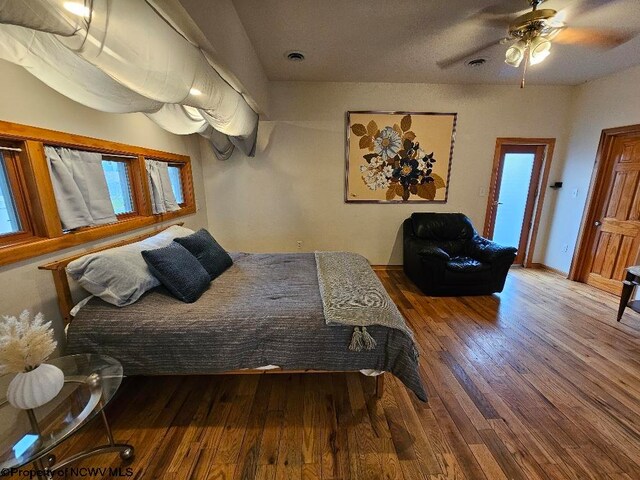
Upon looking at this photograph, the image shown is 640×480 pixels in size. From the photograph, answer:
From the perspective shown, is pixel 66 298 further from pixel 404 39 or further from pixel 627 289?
pixel 627 289

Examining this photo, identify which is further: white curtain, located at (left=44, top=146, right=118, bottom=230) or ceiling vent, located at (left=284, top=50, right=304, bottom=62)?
ceiling vent, located at (left=284, top=50, right=304, bottom=62)

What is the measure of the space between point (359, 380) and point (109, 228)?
2.18 meters

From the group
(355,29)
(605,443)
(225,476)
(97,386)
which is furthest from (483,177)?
(97,386)

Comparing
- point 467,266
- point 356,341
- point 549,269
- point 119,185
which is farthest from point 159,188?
point 549,269

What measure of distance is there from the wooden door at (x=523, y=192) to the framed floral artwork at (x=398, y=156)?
29.5 inches

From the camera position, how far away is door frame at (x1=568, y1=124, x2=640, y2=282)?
3.23 metres

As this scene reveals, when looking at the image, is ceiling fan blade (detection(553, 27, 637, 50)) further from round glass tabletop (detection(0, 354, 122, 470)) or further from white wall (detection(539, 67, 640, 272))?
round glass tabletop (detection(0, 354, 122, 470))

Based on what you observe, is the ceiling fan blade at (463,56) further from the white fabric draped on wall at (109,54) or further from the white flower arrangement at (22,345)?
the white flower arrangement at (22,345)

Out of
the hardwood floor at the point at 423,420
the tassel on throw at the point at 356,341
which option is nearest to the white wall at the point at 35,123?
the hardwood floor at the point at 423,420

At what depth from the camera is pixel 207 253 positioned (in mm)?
2227

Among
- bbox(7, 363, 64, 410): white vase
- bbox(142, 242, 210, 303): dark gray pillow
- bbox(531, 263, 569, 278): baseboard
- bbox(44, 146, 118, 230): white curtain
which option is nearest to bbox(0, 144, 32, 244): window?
bbox(44, 146, 118, 230): white curtain

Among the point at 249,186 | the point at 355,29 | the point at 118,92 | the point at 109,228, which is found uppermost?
the point at 355,29

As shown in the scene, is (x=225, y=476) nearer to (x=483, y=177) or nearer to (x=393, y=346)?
(x=393, y=346)

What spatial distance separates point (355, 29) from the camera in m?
2.19
